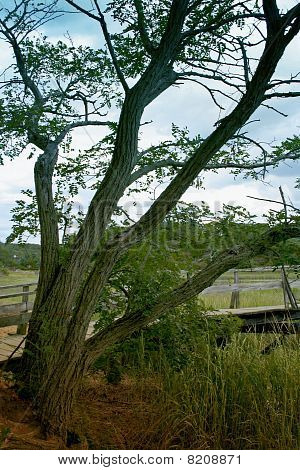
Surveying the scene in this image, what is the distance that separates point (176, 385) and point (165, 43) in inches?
72.3

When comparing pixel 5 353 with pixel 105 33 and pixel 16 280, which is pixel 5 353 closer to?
pixel 16 280

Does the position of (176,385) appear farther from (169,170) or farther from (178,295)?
(169,170)

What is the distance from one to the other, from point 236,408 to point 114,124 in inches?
74.2

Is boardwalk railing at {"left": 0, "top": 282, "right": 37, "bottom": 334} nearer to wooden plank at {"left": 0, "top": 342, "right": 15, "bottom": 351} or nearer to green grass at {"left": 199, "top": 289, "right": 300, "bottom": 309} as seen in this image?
wooden plank at {"left": 0, "top": 342, "right": 15, "bottom": 351}

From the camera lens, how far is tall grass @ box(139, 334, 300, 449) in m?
1.98

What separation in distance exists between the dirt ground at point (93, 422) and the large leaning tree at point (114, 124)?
86 millimetres

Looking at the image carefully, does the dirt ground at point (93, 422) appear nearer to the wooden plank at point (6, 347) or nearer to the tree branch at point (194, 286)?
the tree branch at point (194, 286)

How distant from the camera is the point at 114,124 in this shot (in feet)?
9.47

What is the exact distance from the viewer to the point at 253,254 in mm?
1925

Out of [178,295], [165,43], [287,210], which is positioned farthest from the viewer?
[165,43]

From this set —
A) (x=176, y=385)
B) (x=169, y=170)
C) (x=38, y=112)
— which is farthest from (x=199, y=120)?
(x=176, y=385)

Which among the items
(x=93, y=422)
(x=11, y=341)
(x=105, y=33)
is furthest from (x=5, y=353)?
(x=105, y=33)

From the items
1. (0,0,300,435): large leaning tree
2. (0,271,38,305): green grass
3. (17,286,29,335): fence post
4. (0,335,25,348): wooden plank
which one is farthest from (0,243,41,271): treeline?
(0,335,25,348): wooden plank

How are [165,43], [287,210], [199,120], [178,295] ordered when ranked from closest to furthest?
[287,210] → [178,295] → [165,43] → [199,120]
